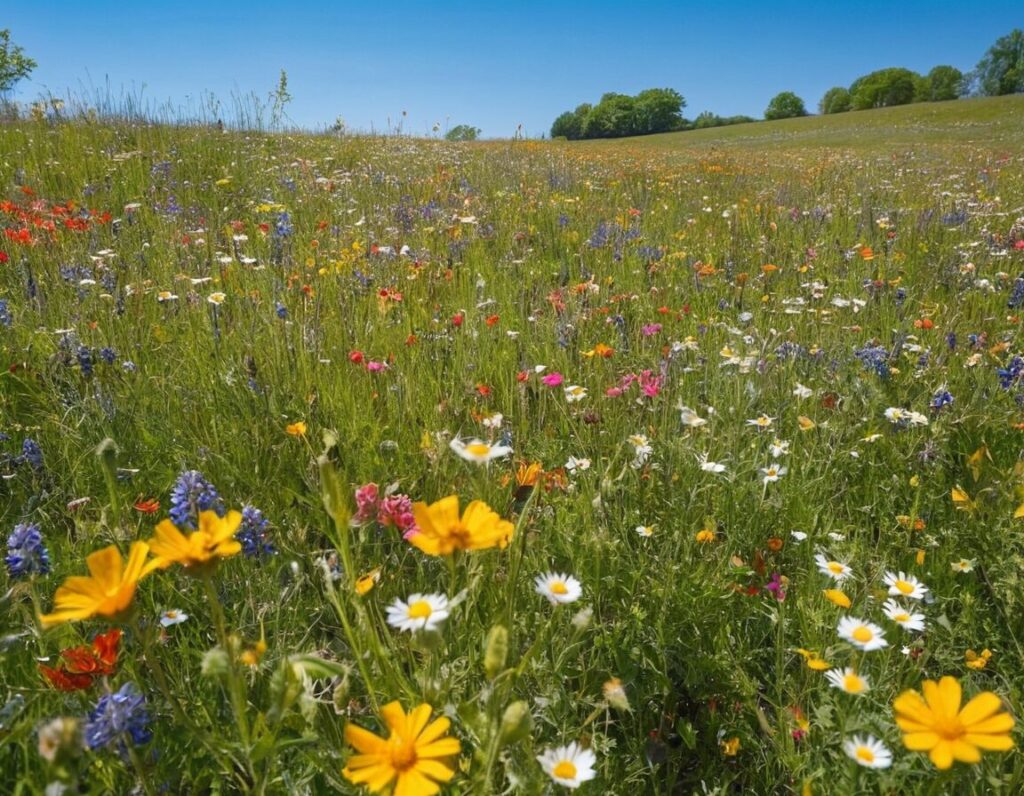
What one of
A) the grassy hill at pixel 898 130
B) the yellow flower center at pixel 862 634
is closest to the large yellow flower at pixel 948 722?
the yellow flower center at pixel 862 634

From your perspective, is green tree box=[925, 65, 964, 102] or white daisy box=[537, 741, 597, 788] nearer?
white daisy box=[537, 741, 597, 788]

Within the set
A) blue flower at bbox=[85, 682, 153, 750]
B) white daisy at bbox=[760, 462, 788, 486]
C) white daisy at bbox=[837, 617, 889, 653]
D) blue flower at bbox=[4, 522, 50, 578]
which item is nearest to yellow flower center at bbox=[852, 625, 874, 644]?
white daisy at bbox=[837, 617, 889, 653]

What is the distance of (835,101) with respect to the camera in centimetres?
7438

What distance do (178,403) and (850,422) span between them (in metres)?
2.29

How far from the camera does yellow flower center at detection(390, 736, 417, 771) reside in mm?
758

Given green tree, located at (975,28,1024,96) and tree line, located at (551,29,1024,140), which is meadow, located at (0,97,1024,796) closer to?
tree line, located at (551,29,1024,140)

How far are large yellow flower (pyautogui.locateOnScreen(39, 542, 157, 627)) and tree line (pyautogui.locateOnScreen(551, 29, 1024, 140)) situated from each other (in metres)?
60.6

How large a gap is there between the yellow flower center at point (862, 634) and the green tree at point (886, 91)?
241ft

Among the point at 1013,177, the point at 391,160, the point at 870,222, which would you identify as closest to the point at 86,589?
the point at 870,222

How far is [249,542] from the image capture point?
4.49 ft

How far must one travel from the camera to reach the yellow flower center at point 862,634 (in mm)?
1098

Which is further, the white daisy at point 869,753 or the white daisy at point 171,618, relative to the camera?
the white daisy at point 171,618

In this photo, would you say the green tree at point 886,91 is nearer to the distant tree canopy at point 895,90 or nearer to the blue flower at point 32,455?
the distant tree canopy at point 895,90

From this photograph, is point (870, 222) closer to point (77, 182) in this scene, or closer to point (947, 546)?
point (947, 546)
